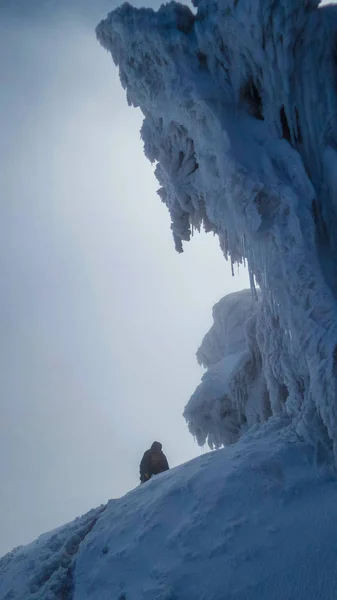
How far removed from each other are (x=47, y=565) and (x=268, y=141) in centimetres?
1158

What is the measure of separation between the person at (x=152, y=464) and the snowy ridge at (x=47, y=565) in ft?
18.0

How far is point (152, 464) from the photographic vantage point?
16.7m

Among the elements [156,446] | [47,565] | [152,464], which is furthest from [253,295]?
[152,464]

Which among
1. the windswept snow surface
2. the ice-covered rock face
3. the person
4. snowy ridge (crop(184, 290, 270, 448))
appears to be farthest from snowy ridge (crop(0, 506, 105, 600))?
snowy ridge (crop(184, 290, 270, 448))

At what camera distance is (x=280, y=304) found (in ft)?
32.3

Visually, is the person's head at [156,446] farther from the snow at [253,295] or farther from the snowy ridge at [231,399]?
the snow at [253,295]

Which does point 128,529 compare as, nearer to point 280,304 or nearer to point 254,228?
point 280,304

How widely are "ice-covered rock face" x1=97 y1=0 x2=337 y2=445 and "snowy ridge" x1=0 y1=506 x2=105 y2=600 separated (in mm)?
5796

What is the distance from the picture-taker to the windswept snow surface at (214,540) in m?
6.78

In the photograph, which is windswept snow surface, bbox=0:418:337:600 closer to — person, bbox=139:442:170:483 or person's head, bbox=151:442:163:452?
person, bbox=139:442:170:483

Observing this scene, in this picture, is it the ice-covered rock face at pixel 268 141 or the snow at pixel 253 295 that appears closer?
the snow at pixel 253 295

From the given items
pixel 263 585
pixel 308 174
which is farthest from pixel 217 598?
pixel 308 174

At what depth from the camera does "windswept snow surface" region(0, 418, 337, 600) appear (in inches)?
267

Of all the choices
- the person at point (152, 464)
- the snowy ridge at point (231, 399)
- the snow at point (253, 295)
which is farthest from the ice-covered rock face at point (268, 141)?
the person at point (152, 464)
